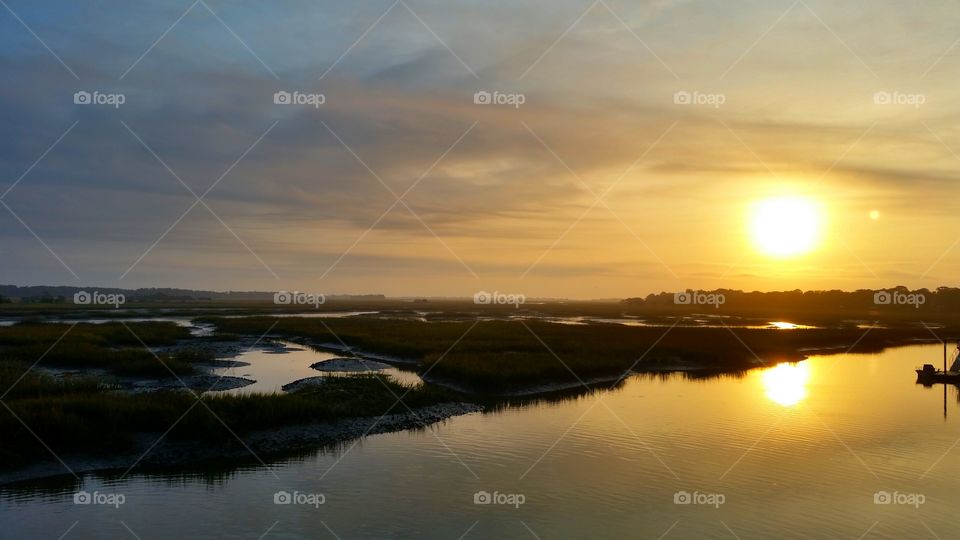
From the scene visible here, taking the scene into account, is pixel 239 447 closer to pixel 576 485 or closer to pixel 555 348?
pixel 576 485

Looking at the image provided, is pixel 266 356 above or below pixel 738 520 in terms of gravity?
above

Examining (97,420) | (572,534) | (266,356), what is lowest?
(572,534)

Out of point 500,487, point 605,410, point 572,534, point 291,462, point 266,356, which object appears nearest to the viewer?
point 572,534

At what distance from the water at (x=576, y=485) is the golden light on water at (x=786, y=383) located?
17.7 feet

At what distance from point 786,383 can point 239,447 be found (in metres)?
34.5

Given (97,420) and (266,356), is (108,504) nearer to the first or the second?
(97,420)

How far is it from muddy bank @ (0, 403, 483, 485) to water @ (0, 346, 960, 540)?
40.1 inches

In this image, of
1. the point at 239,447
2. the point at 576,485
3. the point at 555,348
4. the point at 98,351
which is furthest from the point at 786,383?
the point at 98,351

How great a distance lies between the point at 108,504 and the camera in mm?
17750

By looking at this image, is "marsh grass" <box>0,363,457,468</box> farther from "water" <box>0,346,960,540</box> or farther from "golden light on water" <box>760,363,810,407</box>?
"golden light on water" <box>760,363,810,407</box>

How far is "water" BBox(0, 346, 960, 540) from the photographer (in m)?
16.3

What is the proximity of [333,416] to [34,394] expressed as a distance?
12.7m

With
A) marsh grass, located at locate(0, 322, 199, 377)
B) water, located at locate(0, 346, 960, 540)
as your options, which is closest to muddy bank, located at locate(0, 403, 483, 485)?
water, located at locate(0, 346, 960, 540)

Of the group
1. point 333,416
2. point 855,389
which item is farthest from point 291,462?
point 855,389
